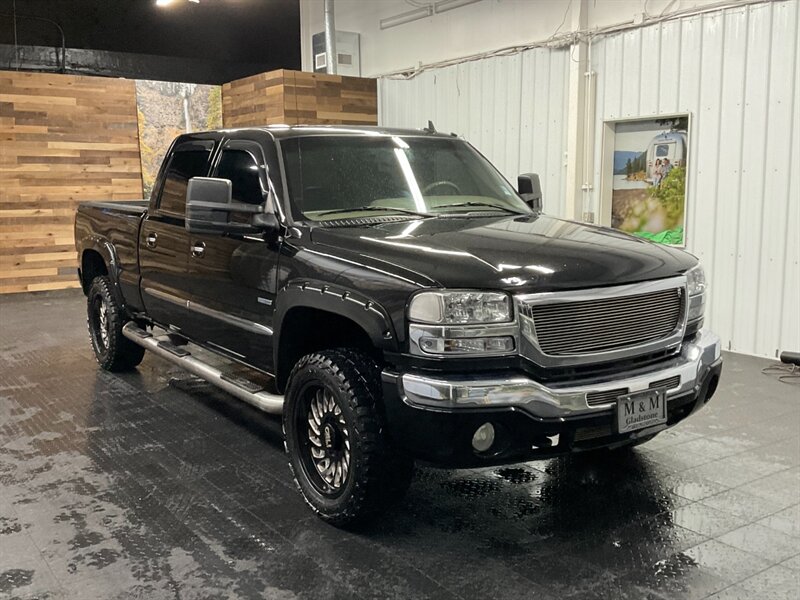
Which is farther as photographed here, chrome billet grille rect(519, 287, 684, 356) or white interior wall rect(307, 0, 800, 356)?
white interior wall rect(307, 0, 800, 356)

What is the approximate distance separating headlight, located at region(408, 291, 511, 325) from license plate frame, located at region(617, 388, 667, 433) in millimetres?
596

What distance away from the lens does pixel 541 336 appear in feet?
9.62

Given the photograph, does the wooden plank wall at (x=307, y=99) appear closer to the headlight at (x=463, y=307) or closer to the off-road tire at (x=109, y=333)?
the off-road tire at (x=109, y=333)

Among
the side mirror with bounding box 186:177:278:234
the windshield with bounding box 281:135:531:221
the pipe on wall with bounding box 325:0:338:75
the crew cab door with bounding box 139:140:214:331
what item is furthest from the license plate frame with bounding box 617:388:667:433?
the pipe on wall with bounding box 325:0:338:75

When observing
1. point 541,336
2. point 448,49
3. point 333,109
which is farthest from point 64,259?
point 541,336

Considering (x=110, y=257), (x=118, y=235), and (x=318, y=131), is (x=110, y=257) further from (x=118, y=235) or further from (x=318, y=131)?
(x=318, y=131)

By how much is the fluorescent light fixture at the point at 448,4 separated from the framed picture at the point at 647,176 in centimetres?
269

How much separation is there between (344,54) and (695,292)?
8.53 metres

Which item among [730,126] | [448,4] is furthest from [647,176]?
[448,4]

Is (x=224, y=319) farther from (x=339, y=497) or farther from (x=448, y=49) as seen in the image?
(x=448, y=49)

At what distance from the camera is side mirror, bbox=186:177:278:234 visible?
3779 millimetres

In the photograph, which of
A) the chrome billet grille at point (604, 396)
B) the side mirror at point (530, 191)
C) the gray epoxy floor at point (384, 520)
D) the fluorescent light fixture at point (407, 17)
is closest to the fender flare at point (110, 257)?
the gray epoxy floor at point (384, 520)

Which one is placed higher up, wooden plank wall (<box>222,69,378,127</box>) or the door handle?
wooden plank wall (<box>222,69,378,127</box>)

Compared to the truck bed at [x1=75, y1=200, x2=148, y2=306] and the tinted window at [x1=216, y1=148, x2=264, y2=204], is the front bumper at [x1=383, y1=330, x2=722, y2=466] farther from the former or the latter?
the truck bed at [x1=75, y1=200, x2=148, y2=306]
